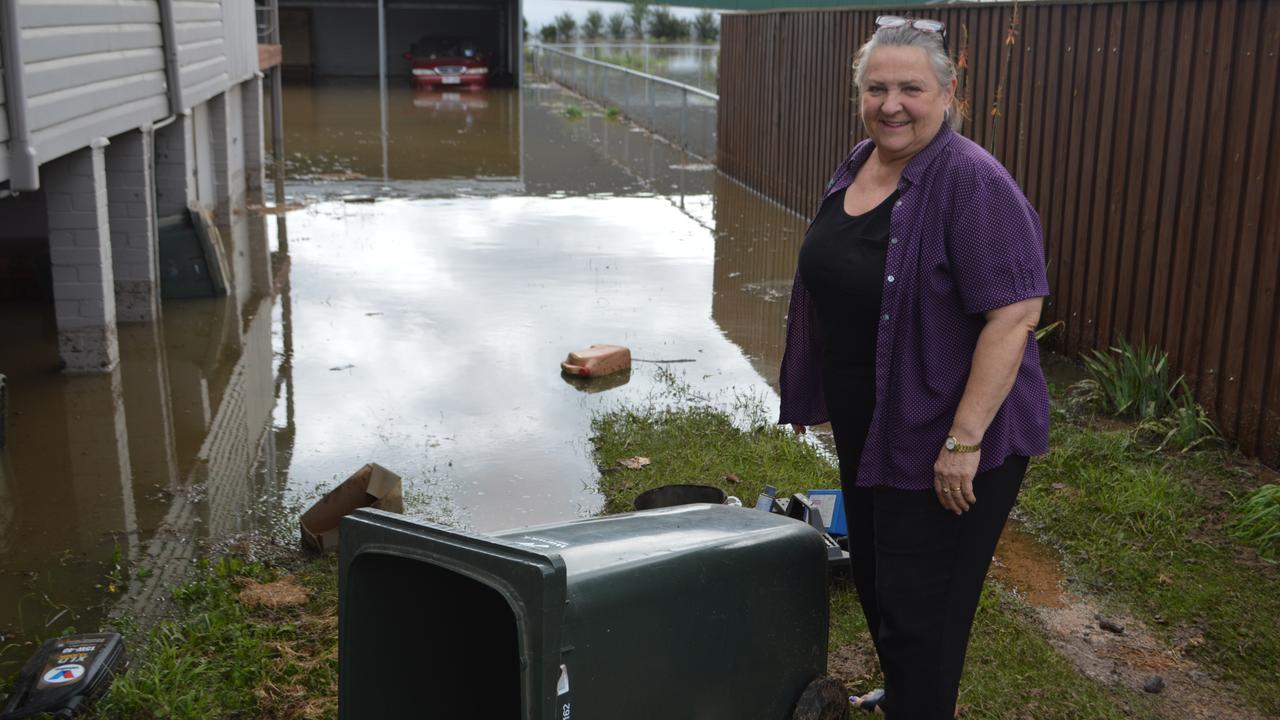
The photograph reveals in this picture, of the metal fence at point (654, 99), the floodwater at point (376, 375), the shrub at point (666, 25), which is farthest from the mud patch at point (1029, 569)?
the shrub at point (666, 25)

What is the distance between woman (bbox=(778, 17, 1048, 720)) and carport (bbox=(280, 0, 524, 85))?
3544 centimetres

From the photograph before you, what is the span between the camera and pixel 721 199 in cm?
1467

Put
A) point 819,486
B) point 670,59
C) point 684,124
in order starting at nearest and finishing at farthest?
point 819,486 < point 684,124 < point 670,59

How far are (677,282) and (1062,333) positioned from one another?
3531 millimetres

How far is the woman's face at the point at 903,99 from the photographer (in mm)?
3002

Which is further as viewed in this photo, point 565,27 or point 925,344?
point 565,27

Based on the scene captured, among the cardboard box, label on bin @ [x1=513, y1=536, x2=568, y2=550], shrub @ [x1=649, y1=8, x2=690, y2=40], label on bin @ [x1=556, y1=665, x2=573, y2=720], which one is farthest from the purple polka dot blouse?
shrub @ [x1=649, y1=8, x2=690, y2=40]

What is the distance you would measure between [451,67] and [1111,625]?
30366 mm

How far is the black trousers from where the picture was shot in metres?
3.06

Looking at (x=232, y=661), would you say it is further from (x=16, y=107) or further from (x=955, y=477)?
(x=16, y=107)

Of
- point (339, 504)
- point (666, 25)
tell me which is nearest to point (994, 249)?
point (339, 504)

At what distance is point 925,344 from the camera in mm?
2979

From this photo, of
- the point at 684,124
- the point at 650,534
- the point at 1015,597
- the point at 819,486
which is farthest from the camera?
the point at 684,124

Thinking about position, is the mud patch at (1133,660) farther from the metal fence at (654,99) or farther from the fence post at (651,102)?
the fence post at (651,102)
